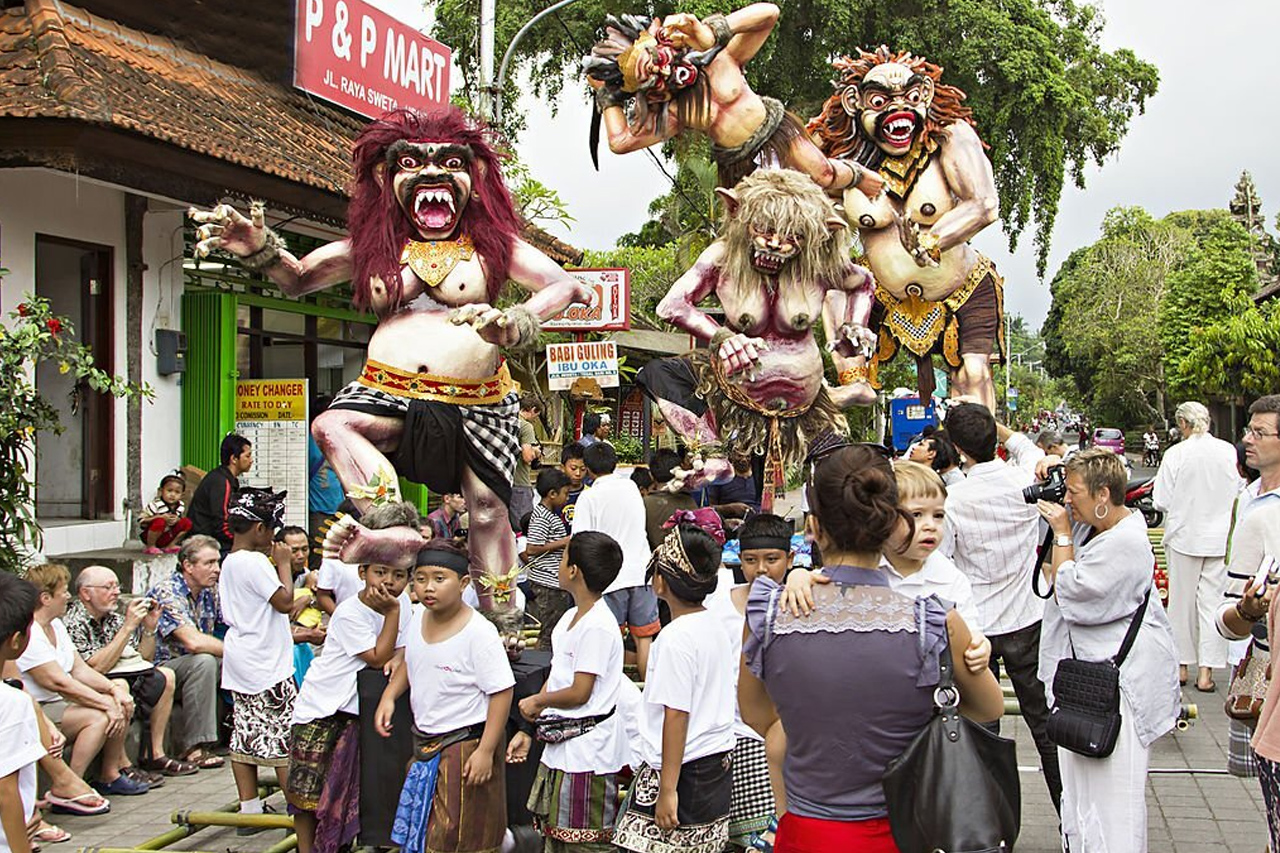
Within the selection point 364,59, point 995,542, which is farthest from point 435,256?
point 364,59

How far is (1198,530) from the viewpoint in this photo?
7336 millimetres

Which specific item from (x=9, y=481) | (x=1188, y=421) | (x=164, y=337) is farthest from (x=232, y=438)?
(x=1188, y=421)

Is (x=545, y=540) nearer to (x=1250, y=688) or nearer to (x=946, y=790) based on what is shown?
(x=1250, y=688)

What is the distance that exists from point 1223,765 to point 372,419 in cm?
417

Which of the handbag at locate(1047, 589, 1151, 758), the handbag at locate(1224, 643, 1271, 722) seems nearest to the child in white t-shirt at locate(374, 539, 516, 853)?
the handbag at locate(1047, 589, 1151, 758)

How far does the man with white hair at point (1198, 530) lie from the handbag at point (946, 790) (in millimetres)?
5267

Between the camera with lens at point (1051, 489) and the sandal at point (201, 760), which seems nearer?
the camera with lens at point (1051, 489)

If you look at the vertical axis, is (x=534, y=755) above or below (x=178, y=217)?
below

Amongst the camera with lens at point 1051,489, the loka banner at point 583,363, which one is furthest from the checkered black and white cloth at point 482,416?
the loka banner at point 583,363

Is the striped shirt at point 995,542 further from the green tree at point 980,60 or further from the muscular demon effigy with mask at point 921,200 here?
the green tree at point 980,60

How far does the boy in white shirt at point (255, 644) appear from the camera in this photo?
533 centimetres

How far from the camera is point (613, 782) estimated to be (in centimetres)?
425

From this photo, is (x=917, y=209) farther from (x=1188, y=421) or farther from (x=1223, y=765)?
(x=1223, y=765)

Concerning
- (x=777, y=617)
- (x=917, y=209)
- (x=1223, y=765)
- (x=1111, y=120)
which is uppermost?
(x=1111, y=120)
